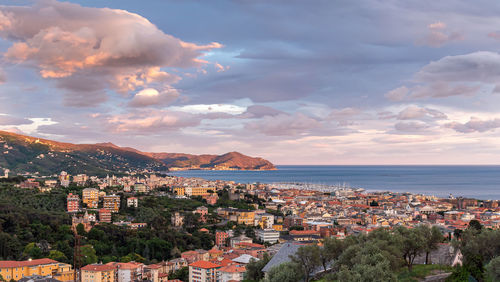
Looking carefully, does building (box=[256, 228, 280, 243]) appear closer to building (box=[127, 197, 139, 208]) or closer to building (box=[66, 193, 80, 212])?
building (box=[127, 197, 139, 208])

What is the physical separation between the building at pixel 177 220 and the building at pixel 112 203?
25.4 feet

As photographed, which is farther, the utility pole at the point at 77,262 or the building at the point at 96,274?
the utility pole at the point at 77,262

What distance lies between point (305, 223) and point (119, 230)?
69.0ft

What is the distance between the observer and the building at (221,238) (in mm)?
39938

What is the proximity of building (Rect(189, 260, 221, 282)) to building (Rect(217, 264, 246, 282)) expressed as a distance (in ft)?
1.20

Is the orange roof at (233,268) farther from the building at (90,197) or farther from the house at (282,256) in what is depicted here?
the building at (90,197)

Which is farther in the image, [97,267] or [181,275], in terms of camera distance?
[181,275]

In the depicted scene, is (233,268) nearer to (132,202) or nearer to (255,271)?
(255,271)

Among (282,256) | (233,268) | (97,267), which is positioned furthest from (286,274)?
(97,267)

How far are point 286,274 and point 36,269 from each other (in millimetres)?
17276

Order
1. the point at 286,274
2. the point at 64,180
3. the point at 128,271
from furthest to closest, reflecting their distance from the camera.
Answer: the point at 64,180
the point at 128,271
the point at 286,274

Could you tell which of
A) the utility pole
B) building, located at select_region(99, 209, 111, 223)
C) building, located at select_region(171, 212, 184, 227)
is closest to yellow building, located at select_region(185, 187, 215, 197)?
building, located at select_region(171, 212, 184, 227)

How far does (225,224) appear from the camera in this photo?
154 feet

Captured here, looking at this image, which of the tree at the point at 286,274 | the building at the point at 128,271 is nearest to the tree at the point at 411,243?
the tree at the point at 286,274
